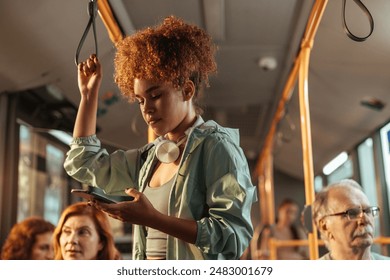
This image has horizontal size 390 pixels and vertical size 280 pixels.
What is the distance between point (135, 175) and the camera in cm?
101

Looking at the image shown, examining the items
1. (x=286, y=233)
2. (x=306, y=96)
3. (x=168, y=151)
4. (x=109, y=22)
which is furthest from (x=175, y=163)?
(x=286, y=233)

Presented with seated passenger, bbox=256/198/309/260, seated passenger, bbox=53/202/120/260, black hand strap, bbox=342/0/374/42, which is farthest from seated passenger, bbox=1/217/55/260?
seated passenger, bbox=256/198/309/260

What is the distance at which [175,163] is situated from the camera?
37.5 inches

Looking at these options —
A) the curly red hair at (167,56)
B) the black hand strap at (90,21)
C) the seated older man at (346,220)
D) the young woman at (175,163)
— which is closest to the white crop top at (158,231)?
the young woman at (175,163)

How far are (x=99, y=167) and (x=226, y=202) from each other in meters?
0.26

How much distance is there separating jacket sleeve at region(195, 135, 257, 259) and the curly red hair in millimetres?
136

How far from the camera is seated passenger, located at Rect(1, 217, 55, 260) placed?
53.2 inches

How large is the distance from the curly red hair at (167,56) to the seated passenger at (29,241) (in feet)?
1.87

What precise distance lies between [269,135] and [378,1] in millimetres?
681

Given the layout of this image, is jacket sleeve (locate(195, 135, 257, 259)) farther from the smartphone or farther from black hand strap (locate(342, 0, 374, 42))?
black hand strap (locate(342, 0, 374, 42))

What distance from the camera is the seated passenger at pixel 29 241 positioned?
1.35m

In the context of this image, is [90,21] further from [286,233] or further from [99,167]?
[286,233]
